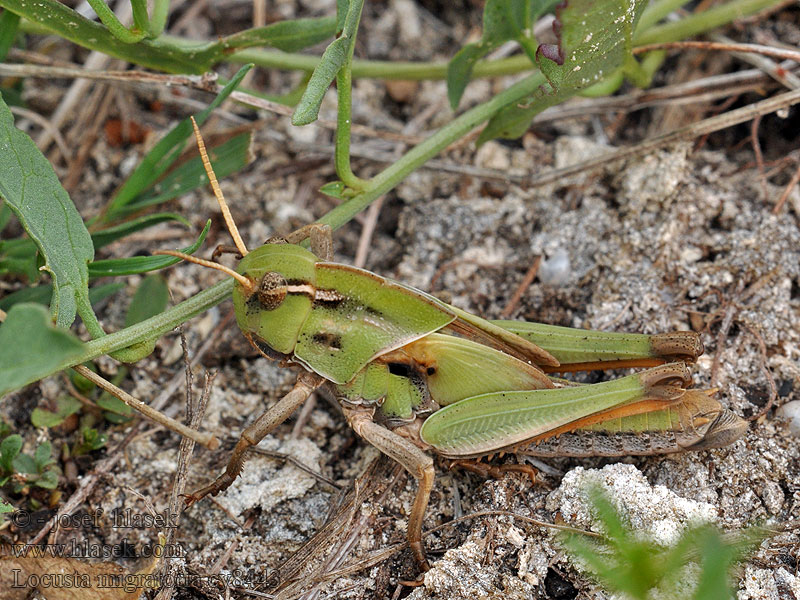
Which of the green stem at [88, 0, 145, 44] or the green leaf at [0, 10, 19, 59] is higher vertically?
the green stem at [88, 0, 145, 44]

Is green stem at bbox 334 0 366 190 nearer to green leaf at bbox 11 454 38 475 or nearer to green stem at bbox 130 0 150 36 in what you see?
green stem at bbox 130 0 150 36

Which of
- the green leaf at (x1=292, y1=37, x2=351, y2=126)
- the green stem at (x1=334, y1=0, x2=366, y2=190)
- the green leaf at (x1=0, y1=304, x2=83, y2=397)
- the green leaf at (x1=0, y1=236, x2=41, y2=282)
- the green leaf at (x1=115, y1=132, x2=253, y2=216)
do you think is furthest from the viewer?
the green leaf at (x1=115, y1=132, x2=253, y2=216)

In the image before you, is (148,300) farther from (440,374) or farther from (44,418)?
(440,374)

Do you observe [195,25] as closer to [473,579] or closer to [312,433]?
[312,433]

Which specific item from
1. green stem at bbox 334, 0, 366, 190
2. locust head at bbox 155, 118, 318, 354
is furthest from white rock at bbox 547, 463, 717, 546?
green stem at bbox 334, 0, 366, 190

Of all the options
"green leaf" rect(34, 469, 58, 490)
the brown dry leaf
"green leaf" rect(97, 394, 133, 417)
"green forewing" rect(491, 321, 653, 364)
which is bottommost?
the brown dry leaf

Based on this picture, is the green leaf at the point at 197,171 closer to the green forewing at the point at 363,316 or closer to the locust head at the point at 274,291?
the locust head at the point at 274,291
